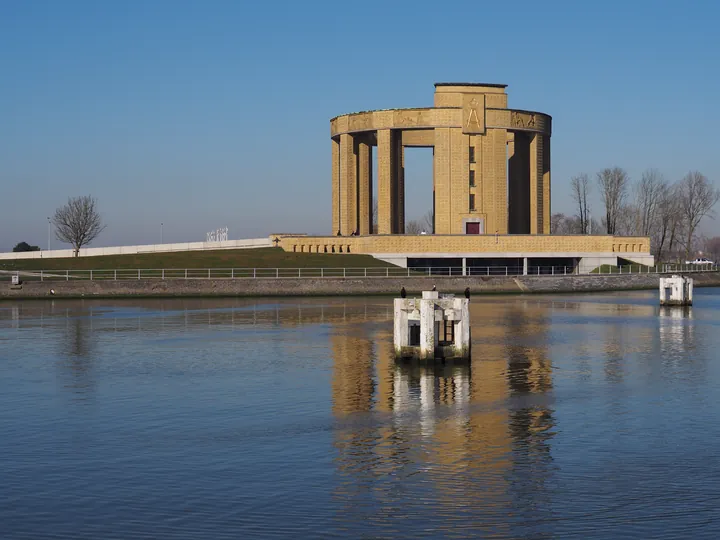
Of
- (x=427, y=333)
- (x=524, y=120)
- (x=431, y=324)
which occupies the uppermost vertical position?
(x=524, y=120)

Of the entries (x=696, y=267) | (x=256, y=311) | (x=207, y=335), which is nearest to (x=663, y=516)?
(x=207, y=335)

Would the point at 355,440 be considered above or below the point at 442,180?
below

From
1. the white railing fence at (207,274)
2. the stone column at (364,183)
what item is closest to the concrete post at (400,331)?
the white railing fence at (207,274)

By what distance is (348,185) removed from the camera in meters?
118

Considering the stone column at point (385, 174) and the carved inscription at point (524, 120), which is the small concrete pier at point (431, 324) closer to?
the stone column at point (385, 174)

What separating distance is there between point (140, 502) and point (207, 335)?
3096 centimetres

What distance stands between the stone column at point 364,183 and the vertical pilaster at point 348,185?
1.51 meters

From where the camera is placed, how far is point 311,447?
2073 centimetres

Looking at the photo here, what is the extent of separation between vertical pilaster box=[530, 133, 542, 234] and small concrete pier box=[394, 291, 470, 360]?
3393 inches

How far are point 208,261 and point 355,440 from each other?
7945 centimetres

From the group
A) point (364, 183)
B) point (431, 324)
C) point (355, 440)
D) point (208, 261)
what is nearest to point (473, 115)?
point (364, 183)

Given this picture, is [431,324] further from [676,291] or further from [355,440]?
[676,291]

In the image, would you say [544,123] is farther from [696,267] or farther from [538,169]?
[696,267]

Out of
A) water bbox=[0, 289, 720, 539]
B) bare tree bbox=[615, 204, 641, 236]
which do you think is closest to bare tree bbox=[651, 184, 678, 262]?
bare tree bbox=[615, 204, 641, 236]
